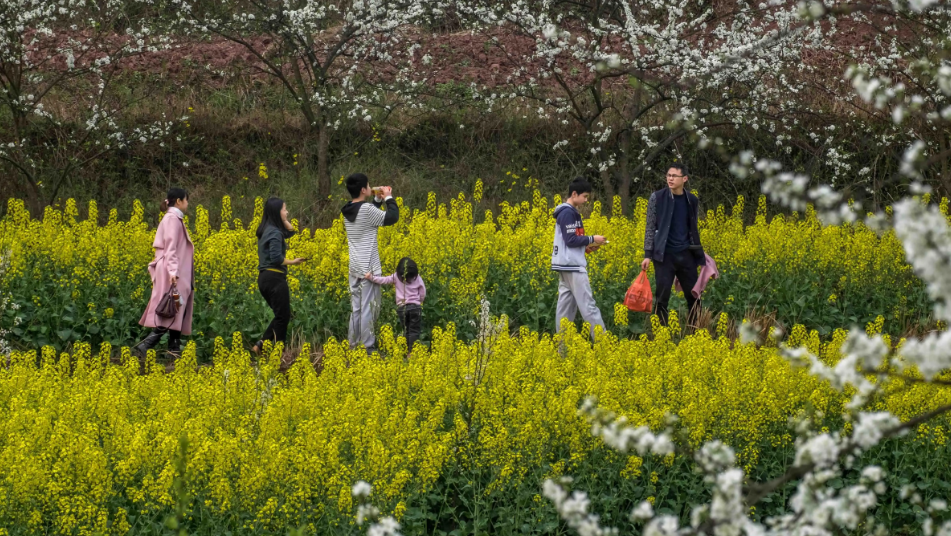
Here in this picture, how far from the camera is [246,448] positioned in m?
6.12

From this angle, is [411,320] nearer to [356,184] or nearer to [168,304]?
[356,184]

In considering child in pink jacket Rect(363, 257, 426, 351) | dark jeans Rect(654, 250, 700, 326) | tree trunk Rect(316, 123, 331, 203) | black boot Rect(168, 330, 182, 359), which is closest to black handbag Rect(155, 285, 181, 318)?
black boot Rect(168, 330, 182, 359)

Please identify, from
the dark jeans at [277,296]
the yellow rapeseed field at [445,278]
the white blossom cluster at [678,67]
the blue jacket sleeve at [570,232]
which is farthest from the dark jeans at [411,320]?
the white blossom cluster at [678,67]

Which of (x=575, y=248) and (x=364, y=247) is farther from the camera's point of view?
(x=364, y=247)

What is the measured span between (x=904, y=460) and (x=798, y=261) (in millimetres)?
4740

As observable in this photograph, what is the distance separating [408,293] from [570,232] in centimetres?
156

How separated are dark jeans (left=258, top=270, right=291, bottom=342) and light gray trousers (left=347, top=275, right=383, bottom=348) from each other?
592mm

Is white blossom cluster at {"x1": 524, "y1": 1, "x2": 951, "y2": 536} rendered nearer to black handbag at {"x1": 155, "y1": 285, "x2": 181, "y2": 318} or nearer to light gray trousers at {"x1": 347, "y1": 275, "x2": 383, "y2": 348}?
light gray trousers at {"x1": 347, "y1": 275, "x2": 383, "y2": 348}

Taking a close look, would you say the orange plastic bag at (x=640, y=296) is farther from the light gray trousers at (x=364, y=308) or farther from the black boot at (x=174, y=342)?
the black boot at (x=174, y=342)

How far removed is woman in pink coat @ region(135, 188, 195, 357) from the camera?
9.49 m

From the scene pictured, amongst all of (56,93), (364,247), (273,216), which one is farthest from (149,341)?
(56,93)

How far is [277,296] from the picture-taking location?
372 inches

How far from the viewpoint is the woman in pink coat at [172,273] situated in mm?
9492

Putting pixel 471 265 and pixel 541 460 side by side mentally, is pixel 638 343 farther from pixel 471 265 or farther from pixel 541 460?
pixel 471 265
